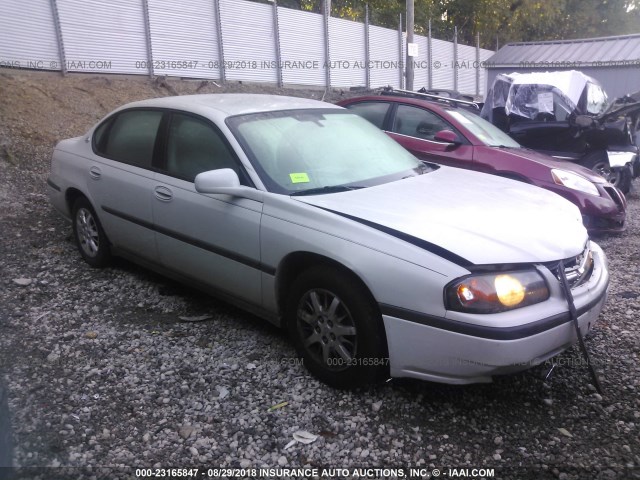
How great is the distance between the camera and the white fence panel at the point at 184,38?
12750mm

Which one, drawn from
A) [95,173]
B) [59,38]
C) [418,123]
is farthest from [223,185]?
[59,38]

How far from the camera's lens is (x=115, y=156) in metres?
4.83

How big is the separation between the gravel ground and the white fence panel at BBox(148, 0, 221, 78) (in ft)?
29.8

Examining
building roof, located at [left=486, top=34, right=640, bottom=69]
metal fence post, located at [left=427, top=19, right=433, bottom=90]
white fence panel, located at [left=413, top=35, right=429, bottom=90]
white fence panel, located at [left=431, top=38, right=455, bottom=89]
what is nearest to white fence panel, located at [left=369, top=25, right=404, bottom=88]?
white fence panel, located at [left=413, top=35, right=429, bottom=90]

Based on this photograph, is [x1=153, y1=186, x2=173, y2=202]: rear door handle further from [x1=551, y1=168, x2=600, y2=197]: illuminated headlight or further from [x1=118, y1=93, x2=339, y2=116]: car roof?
[x1=551, y1=168, x2=600, y2=197]: illuminated headlight

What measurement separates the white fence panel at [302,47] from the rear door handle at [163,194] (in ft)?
40.2

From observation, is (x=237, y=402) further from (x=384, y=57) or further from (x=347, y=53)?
(x=384, y=57)

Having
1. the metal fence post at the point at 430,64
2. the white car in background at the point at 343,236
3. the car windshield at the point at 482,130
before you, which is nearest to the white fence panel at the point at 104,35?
the white car in background at the point at 343,236

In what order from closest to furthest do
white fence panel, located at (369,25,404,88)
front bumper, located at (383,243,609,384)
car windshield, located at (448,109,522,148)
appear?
front bumper, located at (383,243,609,384) < car windshield, located at (448,109,522,148) < white fence panel, located at (369,25,404,88)

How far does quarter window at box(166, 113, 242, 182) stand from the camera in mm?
3943

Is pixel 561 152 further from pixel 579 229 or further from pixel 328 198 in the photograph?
pixel 328 198

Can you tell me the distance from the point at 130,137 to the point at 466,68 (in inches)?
910

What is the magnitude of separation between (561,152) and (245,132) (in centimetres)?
691

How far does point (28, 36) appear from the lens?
10320 millimetres
